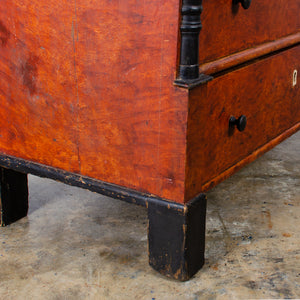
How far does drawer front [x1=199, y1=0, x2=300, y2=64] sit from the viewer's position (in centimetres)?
127

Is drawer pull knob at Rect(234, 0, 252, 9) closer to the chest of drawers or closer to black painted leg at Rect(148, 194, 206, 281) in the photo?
the chest of drawers

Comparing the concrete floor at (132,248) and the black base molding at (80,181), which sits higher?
the black base molding at (80,181)

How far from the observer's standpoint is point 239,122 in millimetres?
1455

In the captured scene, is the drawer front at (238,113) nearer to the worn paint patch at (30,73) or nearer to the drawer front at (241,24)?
the drawer front at (241,24)

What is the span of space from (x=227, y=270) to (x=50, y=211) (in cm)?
70

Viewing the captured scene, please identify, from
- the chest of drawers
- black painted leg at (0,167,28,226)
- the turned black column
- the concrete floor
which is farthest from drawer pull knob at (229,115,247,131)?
black painted leg at (0,167,28,226)

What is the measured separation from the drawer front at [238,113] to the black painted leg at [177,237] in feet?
0.18

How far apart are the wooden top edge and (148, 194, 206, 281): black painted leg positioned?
0.35 m

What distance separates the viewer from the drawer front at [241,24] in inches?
50.0

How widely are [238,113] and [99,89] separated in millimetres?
427

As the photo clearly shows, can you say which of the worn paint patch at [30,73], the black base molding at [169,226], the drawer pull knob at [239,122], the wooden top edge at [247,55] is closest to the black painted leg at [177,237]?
the black base molding at [169,226]

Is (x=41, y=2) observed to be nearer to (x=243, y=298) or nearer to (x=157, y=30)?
(x=157, y=30)

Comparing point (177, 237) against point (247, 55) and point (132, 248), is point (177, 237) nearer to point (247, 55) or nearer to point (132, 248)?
point (132, 248)

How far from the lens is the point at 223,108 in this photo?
1.41 m
